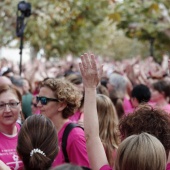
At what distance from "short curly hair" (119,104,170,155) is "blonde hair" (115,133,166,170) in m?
0.53

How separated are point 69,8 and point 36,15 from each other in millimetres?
2179

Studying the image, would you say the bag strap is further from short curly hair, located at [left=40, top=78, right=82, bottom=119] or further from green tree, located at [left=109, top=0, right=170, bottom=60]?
green tree, located at [left=109, top=0, right=170, bottom=60]

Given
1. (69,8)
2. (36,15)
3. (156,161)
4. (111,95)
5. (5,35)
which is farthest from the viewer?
(5,35)

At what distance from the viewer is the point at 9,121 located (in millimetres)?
4730

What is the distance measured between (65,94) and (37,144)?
1535 millimetres

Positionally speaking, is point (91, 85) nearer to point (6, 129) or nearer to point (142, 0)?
point (6, 129)

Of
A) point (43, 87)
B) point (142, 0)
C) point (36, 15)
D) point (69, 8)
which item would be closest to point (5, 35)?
point (36, 15)

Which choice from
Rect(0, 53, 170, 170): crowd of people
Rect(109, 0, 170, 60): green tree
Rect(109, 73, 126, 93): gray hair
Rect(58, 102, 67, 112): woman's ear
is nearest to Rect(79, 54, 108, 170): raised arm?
Rect(0, 53, 170, 170): crowd of people

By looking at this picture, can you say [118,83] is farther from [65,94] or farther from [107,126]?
[65,94]

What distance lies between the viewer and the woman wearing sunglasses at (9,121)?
4.43 metres

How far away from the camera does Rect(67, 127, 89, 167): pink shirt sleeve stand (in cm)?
437

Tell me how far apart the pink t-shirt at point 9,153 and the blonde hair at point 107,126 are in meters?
0.90

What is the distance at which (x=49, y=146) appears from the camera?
→ 349 cm

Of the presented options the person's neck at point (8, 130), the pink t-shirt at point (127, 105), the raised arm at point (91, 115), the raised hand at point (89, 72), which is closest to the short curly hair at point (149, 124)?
the raised arm at point (91, 115)
